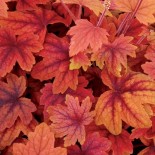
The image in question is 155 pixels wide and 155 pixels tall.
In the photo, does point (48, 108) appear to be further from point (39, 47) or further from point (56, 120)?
point (39, 47)

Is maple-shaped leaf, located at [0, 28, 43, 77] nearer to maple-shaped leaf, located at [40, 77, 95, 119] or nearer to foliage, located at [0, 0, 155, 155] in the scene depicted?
foliage, located at [0, 0, 155, 155]

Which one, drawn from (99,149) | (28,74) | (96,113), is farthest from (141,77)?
(28,74)

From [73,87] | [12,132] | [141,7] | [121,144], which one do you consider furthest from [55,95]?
[141,7]

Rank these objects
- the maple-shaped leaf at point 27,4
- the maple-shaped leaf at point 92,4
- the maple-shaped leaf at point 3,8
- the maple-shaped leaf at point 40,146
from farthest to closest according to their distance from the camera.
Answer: the maple-shaped leaf at point 27,4
the maple-shaped leaf at point 92,4
the maple-shaped leaf at point 3,8
the maple-shaped leaf at point 40,146

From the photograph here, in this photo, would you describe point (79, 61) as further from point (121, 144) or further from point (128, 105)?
point (121, 144)

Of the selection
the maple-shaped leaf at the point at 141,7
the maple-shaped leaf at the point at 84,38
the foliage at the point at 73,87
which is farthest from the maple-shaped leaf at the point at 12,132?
the maple-shaped leaf at the point at 141,7

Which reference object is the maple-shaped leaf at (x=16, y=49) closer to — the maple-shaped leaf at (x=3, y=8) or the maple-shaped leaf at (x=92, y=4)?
the maple-shaped leaf at (x=3, y=8)
